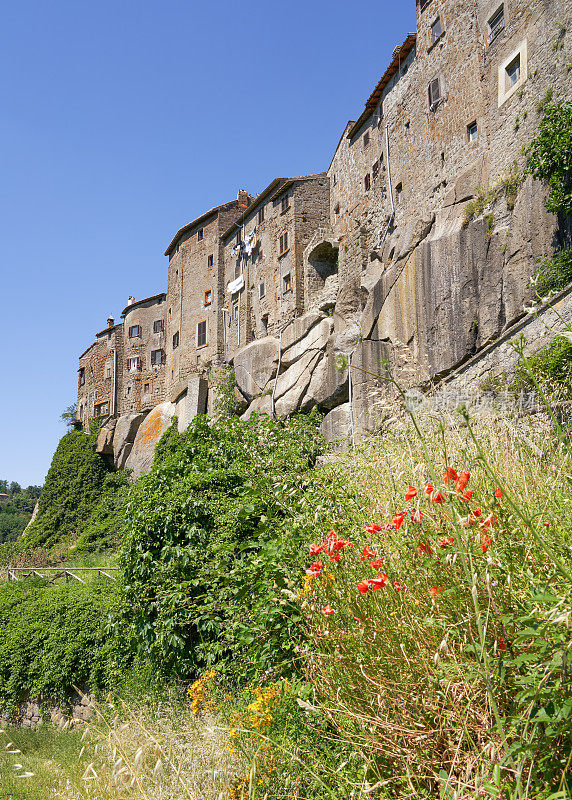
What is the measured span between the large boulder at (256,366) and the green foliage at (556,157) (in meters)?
13.9

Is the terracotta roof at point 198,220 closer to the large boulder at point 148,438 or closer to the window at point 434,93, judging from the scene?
the large boulder at point 148,438

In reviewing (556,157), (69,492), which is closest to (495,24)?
(556,157)

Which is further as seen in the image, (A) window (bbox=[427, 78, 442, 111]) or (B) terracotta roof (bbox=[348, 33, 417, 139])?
(B) terracotta roof (bbox=[348, 33, 417, 139])

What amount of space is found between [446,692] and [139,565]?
620cm

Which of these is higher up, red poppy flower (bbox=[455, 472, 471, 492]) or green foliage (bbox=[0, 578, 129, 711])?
red poppy flower (bbox=[455, 472, 471, 492])

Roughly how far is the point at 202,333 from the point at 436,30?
20.6 m

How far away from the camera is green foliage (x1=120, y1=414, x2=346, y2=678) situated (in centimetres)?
471

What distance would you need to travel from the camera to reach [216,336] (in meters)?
34.0

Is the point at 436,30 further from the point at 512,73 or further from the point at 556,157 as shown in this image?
the point at 556,157

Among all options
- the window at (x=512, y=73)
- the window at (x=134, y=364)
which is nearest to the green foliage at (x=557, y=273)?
the window at (x=512, y=73)

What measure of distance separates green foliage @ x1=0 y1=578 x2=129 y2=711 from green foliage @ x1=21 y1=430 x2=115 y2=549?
17090 mm

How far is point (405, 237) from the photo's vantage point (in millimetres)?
16484

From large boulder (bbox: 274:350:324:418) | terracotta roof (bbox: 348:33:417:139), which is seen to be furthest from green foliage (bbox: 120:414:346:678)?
terracotta roof (bbox: 348:33:417:139)

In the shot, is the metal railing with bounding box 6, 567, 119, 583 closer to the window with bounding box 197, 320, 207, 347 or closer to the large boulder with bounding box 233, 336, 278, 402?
the large boulder with bounding box 233, 336, 278, 402
